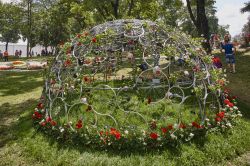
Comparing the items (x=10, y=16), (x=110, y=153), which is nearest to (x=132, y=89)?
(x=110, y=153)

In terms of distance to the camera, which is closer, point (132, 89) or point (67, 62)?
point (67, 62)

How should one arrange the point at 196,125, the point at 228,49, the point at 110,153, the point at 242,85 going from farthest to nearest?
the point at 228,49
the point at 242,85
the point at 196,125
the point at 110,153

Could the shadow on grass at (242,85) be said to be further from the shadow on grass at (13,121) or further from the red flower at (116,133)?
the shadow on grass at (13,121)

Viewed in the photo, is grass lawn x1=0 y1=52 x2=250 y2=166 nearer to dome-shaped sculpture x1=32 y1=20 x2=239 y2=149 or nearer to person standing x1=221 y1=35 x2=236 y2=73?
dome-shaped sculpture x1=32 y1=20 x2=239 y2=149

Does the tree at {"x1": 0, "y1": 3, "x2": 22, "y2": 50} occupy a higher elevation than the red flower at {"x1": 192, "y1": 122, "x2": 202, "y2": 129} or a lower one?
higher

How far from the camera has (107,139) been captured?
6508 mm

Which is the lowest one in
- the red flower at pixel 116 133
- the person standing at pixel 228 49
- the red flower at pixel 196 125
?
the red flower at pixel 116 133

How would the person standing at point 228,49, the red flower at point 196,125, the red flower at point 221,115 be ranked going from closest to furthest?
the red flower at point 196,125 < the red flower at point 221,115 < the person standing at point 228,49

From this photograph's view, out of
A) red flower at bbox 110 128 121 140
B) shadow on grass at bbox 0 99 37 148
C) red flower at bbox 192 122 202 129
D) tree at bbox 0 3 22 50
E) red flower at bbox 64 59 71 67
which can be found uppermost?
tree at bbox 0 3 22 50

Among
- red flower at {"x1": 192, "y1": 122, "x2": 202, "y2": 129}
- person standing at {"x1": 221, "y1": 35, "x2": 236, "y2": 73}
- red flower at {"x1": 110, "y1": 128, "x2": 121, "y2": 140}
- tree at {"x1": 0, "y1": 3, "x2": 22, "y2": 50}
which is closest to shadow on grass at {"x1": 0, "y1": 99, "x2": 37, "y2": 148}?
red flower at {"x1": 110, "y1": 128, "x2": 121, "y2": 140}

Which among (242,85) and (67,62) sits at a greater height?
(67,62)

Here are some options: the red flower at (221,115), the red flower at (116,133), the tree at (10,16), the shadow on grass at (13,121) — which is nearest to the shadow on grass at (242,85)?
the red flower at (221,115)

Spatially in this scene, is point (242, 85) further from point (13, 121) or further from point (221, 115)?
point (13, 121)

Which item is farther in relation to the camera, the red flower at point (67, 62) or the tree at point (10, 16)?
the tree at point (10, 16)
